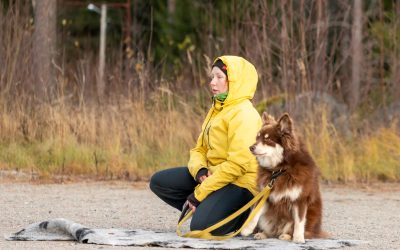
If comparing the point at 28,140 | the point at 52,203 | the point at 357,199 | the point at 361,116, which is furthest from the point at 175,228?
the point at 361,116

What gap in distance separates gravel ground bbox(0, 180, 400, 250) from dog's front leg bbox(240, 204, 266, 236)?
2.60ft

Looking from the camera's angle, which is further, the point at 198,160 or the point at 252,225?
the point at 198,160

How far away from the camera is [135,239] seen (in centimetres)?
818

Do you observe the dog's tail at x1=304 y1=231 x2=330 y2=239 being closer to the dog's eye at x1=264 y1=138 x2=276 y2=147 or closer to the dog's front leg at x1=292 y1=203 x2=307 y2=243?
the dog's front leg at x1=292 y1=203 x2=307 y2=243

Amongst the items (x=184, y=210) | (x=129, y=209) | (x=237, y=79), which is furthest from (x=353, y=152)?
(x=237, y=79)

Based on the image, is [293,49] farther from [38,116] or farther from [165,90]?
[38,116]

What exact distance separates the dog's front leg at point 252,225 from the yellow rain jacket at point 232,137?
274mm

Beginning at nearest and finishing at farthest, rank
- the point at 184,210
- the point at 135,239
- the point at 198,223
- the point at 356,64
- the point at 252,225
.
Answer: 1. the point at 135,239
2. the point at 252,225
3. the point at 198,223
4. the point at 184,210
5. the point at 356,64

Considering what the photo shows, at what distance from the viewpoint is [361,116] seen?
16422 mm

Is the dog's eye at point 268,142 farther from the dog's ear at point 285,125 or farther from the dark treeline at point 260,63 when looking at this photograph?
the dark treeline at point 260,63

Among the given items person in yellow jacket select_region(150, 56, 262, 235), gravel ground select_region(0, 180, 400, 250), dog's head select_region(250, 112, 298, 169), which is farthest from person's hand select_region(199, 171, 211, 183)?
gravel ground select_region(0, 180, 400, 250)

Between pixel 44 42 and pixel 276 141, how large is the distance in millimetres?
10857

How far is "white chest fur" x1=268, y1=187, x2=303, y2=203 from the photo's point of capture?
808cm

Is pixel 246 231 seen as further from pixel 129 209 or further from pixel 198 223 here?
pixel 129 209
